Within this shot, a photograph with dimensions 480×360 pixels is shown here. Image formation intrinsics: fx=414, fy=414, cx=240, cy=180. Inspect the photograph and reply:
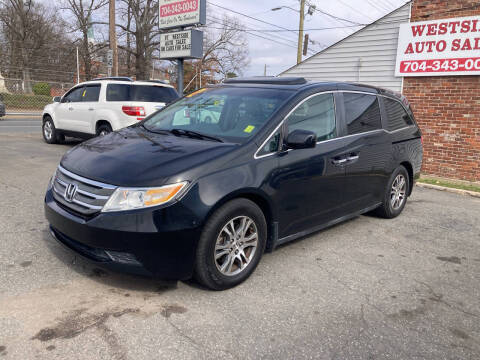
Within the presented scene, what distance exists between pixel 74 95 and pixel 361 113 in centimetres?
837

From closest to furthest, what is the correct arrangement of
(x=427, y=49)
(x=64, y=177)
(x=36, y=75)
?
(x=64, y=177) < (x=427, y=49) < (x=36, y=75)

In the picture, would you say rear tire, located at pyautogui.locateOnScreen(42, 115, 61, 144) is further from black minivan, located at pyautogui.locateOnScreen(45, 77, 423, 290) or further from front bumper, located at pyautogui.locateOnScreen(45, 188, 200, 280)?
front bumper, located at pyautogui.locateOnScreen(45, 188, 200, 280)

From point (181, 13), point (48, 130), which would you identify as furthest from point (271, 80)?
point (48, 130)

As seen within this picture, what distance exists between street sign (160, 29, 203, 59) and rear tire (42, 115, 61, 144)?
12.4 feet

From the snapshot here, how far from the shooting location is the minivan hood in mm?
3059

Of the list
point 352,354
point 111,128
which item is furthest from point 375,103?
point 111,128

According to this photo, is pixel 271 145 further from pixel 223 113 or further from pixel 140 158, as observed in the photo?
pixel 140 158

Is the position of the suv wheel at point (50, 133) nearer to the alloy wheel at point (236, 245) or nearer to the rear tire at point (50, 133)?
the rear tire at point (50, 133)

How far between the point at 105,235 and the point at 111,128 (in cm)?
699

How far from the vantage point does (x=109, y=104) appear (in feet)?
31.2

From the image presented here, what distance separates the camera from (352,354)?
262 centimetres

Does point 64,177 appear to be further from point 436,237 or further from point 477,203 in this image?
Answer: point 477,203

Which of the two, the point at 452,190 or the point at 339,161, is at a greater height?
the point at 339,161

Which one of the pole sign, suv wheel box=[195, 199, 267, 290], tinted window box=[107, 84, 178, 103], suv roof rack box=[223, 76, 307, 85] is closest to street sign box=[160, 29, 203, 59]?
the pole sign
